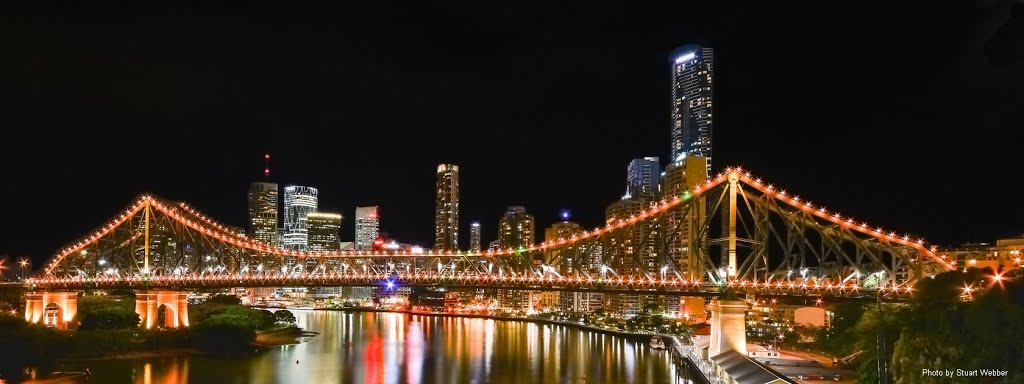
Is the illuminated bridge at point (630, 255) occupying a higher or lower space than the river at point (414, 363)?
higher

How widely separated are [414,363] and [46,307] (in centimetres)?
3205

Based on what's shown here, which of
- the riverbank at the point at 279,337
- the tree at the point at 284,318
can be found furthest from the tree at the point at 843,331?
the tree at the point at 284,318

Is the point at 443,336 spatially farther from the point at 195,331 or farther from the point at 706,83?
the point at 706,83

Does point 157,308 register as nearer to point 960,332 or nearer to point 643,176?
point 960,332

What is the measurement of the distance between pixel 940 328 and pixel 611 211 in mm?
123656

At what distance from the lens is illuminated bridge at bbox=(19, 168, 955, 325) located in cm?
4766

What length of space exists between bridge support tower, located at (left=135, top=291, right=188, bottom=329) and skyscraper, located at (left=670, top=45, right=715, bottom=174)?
122001 mm

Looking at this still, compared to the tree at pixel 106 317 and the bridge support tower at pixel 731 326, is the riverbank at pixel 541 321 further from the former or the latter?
the tree at pixel 106 317

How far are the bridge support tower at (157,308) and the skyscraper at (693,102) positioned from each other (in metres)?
122

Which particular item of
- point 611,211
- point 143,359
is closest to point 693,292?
point 143,359

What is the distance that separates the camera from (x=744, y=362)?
142ft

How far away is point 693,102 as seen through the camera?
593 feet

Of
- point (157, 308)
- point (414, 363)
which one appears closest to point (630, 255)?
point (414, 363)

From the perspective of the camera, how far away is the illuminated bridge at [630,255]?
47.7m
